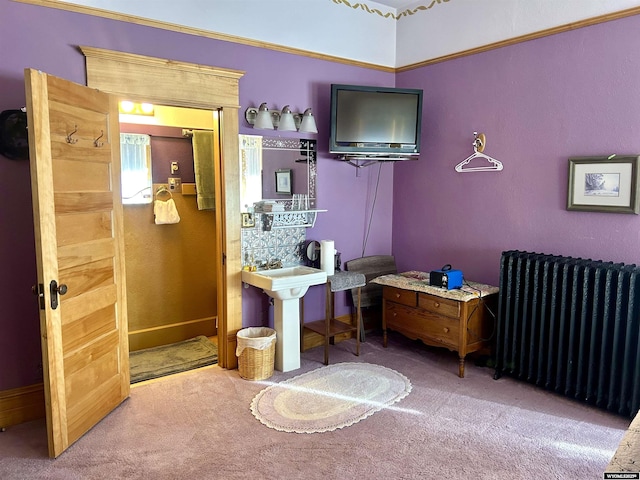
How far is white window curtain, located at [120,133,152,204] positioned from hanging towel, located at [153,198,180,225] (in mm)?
131

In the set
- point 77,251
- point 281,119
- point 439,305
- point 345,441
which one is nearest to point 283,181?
point 281,119

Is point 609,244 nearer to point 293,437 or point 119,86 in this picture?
point 293,437

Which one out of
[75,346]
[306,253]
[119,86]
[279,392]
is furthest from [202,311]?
[119,86]

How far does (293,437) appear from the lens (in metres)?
2.73

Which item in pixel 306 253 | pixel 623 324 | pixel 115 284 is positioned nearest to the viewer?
pixel 623 324

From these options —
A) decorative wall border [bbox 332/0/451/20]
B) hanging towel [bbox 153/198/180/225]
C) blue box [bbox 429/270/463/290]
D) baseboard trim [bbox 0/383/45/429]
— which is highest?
decorative wall border [bbox 332/0/451/20]

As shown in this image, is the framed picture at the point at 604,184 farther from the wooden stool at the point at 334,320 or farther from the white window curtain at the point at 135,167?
the white window curtain at the point at 135,167

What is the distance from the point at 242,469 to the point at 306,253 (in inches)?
80.3

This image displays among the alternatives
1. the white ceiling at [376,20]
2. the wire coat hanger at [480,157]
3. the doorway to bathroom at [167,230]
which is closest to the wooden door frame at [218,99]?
the white ceiling at [376,20]

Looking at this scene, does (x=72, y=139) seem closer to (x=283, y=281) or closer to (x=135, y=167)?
(x=135, y=167)

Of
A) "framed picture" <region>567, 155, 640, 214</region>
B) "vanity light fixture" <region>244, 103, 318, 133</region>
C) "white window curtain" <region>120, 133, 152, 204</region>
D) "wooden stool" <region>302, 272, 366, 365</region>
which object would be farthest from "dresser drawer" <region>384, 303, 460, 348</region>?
"white window curtain" <region>120, 133, 152, 204</region>

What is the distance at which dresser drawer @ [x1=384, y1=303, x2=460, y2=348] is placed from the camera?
3592 mm

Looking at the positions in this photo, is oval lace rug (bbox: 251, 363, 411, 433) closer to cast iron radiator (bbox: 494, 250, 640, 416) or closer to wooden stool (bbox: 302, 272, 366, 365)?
wooden stool (bbox: 302, 272, 366, 365)

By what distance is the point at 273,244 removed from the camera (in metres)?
3.96
